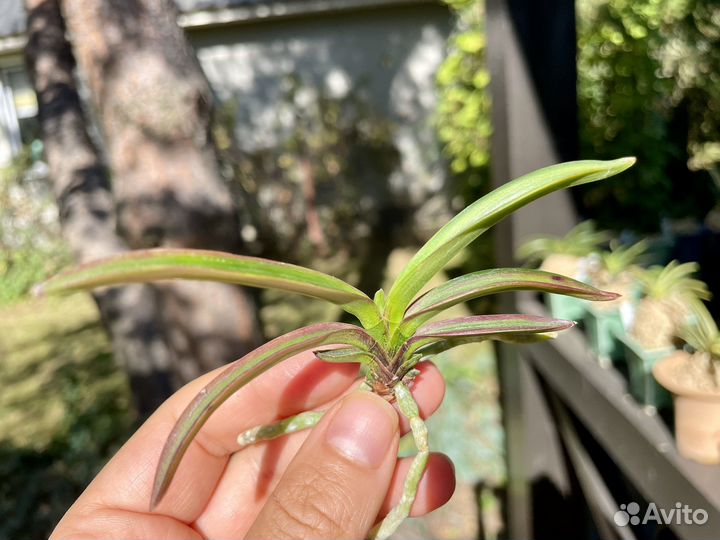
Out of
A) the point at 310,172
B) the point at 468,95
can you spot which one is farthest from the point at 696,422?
the point at 310,172

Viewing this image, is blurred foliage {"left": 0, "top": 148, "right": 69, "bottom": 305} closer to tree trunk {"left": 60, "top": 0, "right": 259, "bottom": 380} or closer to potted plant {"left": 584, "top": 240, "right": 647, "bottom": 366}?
tree trunk {"left": 60, "top": 0, "right": 259, "bottom": 380}

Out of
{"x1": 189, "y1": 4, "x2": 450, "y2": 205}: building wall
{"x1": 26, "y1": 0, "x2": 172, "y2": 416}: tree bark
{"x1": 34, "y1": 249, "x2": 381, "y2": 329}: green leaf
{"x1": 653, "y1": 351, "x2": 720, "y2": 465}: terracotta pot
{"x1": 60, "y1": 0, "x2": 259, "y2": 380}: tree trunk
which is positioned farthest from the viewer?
{"x1": 189, "y1": 4, "x2": 450, "y2": 205}: building wall

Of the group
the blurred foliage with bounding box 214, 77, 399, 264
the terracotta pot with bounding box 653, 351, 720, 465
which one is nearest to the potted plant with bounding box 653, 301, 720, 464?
the terracotta pot with bounding box 653, 351, 720, 465

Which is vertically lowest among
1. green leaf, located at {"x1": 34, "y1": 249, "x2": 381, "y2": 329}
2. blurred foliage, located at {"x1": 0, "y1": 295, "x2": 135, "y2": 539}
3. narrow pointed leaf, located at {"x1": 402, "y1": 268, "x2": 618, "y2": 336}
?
blurred foliage, located at {"x1": 0, "y1": 295, "x2": 135, "y2": 539}

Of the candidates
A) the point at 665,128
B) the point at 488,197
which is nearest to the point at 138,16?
the point at 488,197

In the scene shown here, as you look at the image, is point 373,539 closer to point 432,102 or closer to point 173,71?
point 173,71

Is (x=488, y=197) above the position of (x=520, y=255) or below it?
above
